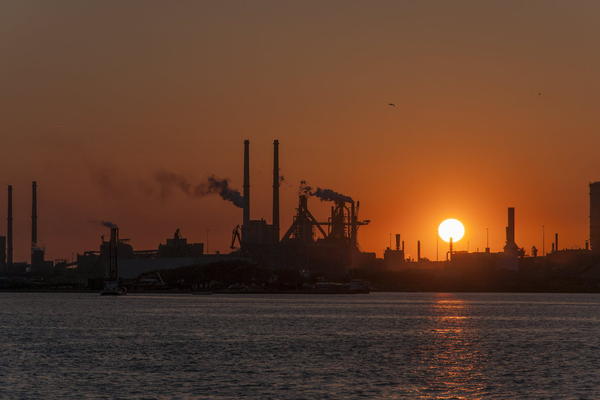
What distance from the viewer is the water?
227 ft

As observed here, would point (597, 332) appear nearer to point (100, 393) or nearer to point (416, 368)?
point (416, 368)

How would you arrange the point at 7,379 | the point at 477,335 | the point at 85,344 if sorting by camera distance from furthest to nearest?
1. the point at 477,335
2. the point at 85,344
3. the point at 7,379

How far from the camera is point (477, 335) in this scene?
12275cm

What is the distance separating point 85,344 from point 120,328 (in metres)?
26.6

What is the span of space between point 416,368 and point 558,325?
224 ft

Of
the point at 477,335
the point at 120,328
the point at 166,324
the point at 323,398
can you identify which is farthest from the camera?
the point at 166,324

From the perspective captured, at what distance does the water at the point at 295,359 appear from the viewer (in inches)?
2724

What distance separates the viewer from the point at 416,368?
8312 cm

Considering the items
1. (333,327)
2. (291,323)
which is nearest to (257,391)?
(333,327)

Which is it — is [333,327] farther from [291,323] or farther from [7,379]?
[7,379]

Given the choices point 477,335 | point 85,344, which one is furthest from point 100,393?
point 477,335

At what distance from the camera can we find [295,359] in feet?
292

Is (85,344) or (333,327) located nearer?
(85,344)

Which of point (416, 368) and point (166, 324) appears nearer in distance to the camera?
point (416, 368)
